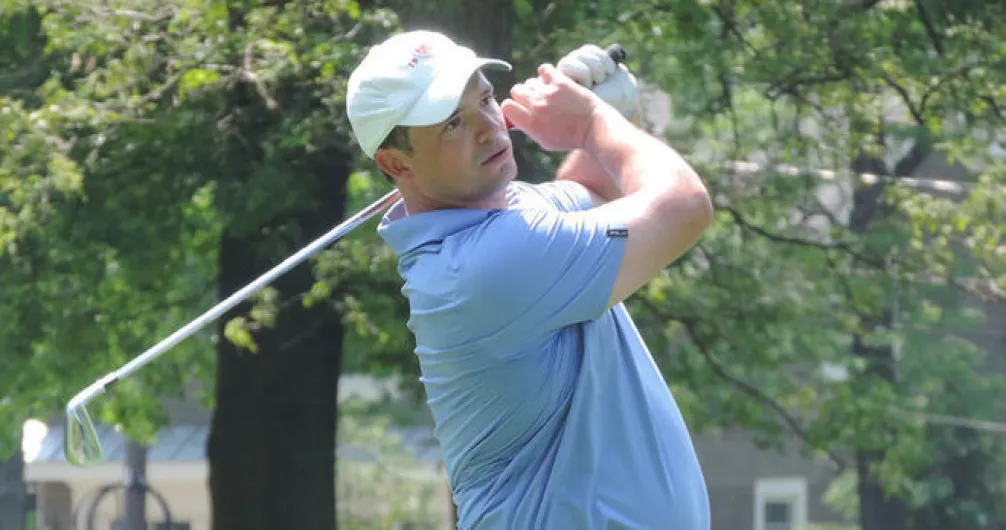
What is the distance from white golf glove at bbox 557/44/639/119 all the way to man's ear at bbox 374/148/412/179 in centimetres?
42

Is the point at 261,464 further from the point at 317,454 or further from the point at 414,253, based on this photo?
the point at 414,253

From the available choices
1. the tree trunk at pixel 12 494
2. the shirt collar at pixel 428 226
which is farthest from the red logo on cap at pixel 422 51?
the tree trunk at pixel 12 494

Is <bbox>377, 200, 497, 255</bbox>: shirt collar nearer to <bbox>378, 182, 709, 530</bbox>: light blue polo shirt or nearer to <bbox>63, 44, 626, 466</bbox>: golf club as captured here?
<bbox>378, 182, 709, 530</bbox>: light blue polo shirt

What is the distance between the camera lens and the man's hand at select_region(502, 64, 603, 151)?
121 inches

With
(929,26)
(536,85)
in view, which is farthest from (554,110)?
(929,26)

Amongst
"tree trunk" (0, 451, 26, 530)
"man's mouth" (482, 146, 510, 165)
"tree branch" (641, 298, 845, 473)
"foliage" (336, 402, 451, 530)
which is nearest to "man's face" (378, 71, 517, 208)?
"man's mouth" (482, 146, 510, 165)

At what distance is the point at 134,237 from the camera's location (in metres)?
10.9

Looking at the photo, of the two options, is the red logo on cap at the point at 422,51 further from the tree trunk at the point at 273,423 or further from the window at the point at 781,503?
the window at the point at 781,503

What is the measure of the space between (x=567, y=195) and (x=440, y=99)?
23.5 inches

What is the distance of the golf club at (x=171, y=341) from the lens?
11.8 ft

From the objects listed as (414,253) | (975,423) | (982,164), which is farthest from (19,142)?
(975,423)

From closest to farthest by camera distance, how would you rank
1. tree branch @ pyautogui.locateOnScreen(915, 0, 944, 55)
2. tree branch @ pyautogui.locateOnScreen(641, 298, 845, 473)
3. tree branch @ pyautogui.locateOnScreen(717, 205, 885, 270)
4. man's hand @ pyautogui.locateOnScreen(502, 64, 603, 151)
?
man's hand @ pyautogui.locateOnScreen(502, 64, 603, 151) → tree branch @ pyautogui.locateOnScreen(915, 0, 944, 55) → tree branch @ pyautogui.locateOnScreen(641, 298, 845, 473) → tree branch @ pyautogui.locateOnScreen(717, 205, 885, 270)

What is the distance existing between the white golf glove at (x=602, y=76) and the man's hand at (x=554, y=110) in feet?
0.67

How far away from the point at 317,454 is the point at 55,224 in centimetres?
237
